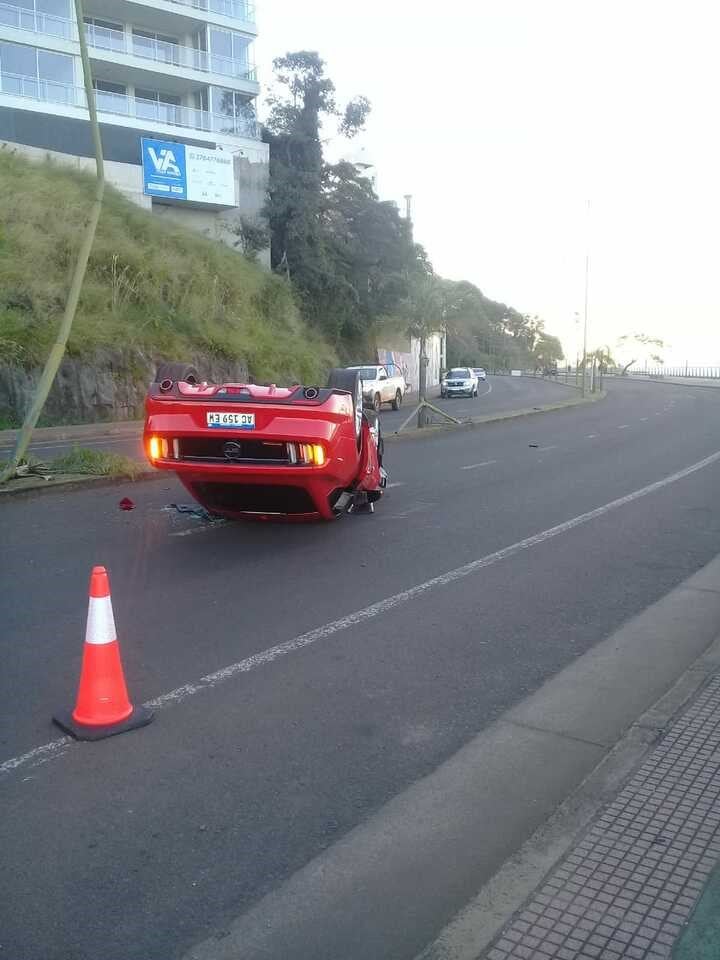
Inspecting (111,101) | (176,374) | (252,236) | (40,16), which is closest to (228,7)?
(111,101)

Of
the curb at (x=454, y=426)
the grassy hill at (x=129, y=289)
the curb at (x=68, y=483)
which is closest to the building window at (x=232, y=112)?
the grassy hill at (x=129, y=289)

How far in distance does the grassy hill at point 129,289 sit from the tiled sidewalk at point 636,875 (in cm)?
2399

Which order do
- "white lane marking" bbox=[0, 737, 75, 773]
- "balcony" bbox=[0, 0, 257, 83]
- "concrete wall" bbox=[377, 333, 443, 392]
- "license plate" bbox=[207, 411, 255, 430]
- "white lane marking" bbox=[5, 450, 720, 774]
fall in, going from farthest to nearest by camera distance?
"concrete wall" bbox=[377, 333, 443, 392] → "balcony" bbox=[0, 0, 257, 83] → "license plate" bbox=[207, 411, 255, 430] → "white lane marking" bbox=[5, 450, 720, 774] → "white lane marking" bbox=[0, 737, 75, 773]

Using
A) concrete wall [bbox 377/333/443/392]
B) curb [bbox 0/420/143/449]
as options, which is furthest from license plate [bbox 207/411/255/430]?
concrete wall [bbox 377/333/443/392]

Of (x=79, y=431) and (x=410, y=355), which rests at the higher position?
(x=410, y=355)

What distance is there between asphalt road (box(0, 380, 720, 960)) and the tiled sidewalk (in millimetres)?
312

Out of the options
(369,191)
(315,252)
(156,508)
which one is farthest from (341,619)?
(369,191)

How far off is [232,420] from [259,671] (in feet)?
10.7

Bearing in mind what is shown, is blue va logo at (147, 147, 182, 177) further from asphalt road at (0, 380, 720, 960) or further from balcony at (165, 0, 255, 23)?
asphalt road at (0, 380, 720, 960)

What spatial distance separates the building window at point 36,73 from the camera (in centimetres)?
4084

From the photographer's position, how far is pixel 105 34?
4559 cm

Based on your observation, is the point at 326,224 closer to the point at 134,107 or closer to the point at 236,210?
the point at 236,210

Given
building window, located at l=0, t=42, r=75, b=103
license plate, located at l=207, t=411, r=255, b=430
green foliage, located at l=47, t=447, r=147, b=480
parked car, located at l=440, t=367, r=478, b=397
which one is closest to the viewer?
license plate, located at l=207, t=411, r=255, b=430

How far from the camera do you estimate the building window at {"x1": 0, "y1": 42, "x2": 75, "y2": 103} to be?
40.8 meters
